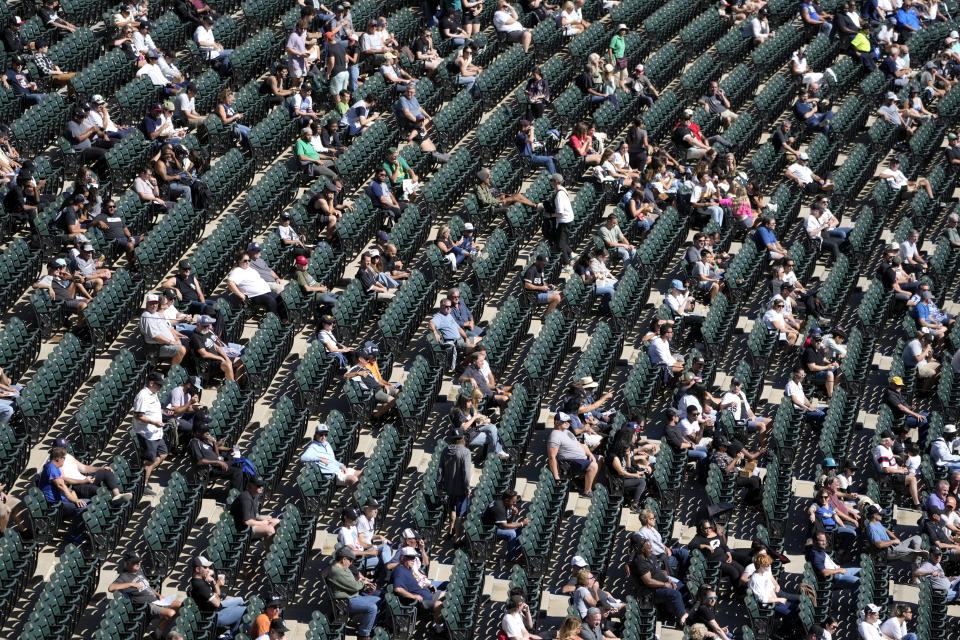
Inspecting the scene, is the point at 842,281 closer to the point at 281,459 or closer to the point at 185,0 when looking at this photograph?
the point at 281,459

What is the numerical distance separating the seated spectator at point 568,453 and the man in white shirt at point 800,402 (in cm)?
311

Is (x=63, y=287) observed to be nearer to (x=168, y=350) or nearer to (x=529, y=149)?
(x=168, y=350)

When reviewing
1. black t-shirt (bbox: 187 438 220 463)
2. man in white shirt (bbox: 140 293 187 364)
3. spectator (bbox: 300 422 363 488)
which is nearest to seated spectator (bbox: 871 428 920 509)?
spectator (bbox: 300 422 363 488)

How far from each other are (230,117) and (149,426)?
681 centimetres

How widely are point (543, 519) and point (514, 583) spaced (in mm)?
1253

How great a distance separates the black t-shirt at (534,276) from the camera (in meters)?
19.6

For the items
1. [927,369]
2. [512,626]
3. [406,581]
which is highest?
[927,369]

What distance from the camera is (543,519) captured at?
1606cm

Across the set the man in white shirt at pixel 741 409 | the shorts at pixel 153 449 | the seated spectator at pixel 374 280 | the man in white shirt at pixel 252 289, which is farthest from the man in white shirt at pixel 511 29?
the shorts at pixel 153 449

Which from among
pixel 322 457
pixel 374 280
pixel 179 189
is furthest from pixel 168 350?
pixel 179 189

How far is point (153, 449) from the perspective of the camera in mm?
15766

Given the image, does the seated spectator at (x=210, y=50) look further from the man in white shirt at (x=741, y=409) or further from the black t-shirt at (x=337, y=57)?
the man in white shirt at (x=741, y=409)

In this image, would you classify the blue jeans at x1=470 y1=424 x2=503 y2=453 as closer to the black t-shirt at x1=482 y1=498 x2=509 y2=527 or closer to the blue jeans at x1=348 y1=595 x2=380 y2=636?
the black t-shirt at x1=482 y1=498 x2=509 y2=527

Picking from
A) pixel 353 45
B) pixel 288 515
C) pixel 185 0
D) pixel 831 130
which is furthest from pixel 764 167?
pixel 288 515
